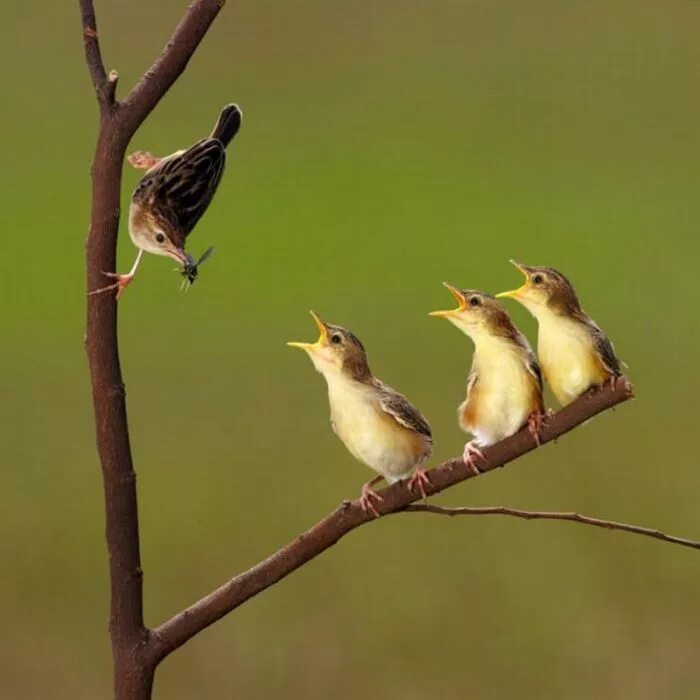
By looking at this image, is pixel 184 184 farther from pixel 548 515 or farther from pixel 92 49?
pixel 548 515

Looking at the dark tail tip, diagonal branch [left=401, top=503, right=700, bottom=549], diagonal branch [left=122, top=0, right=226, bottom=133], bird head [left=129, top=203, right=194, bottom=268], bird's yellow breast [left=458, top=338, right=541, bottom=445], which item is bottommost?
diagonal branch [left=401, top=503, right=700, bottom=549]

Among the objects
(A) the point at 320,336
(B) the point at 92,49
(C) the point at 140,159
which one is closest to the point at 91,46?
(B) the point at 92,49

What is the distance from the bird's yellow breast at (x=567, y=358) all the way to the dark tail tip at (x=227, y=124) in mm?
378

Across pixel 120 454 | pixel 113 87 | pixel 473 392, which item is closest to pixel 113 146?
pixel 113 87

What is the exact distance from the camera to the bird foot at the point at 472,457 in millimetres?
1106

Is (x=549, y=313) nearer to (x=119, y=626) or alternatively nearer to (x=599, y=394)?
(x=599, y=394)

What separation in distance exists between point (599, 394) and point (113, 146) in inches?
19.0

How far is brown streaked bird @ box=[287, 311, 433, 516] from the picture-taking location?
3.76ft

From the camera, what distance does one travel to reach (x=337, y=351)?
114 cm

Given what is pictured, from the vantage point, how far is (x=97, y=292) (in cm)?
121

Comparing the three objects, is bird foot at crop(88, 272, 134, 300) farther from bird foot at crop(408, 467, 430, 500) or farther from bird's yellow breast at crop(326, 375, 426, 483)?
bird foot at crop(408, 467, 430, 500)

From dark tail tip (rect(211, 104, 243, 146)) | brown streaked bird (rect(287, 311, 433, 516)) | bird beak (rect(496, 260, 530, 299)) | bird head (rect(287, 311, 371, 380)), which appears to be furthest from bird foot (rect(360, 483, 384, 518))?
dark tail tip (rect(211, 104, 243, 146))

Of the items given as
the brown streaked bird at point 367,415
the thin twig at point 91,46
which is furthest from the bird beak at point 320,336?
the thin twig at point 91,46

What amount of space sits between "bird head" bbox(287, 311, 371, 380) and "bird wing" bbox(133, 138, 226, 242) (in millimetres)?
183
